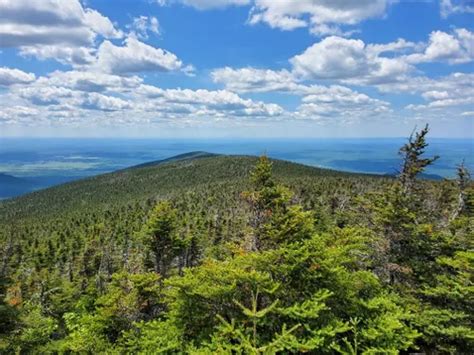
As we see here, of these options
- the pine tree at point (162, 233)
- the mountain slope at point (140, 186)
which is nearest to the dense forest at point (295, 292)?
the pine tree at point (162, 233)

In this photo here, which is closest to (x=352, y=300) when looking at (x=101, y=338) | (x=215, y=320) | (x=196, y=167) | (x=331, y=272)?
(x=331, y=272)

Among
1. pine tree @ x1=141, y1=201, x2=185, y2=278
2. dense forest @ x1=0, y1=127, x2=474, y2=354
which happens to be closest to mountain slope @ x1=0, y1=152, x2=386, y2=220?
pine tree @ x1=141, y1=201, x2=185, y2=278

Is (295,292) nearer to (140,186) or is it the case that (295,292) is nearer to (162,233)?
(162,233)

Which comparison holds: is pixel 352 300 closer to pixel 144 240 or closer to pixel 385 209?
pixel 385 209

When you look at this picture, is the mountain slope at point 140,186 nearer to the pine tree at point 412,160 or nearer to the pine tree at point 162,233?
the pine tree at point 162,233

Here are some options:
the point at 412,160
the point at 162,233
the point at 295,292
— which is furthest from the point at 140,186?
the point at 295,292

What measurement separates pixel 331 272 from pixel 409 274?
1018 centimetres

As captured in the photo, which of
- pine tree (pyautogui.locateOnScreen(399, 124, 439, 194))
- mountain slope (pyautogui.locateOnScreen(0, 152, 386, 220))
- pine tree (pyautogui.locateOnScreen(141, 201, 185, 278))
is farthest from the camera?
mountain slope (pyautogui.locateOnScreen(0, 152, 386, 220))

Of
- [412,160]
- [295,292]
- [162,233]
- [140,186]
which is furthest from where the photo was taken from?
[140,186]

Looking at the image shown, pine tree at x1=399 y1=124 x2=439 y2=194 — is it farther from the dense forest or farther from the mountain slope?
the mountain slope

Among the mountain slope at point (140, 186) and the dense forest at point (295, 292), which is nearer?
the dense forest at point (295, 292)

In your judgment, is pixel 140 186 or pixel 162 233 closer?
pixel 162 233

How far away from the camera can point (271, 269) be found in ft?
57.9

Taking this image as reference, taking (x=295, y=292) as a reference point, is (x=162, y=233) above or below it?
below
